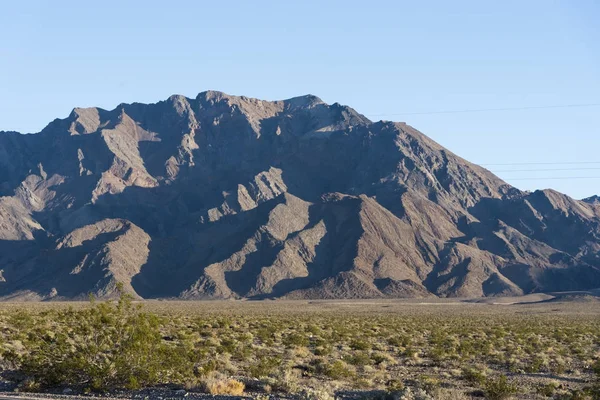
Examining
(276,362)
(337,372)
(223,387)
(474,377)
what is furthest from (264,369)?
(474,377)

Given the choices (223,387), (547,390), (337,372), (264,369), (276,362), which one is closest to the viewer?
(223,387)

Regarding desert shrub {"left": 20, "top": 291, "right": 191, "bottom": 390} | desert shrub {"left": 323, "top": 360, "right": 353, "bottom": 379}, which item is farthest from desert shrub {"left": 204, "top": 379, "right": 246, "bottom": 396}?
desert shrub {"left": 323, "top": 360, "right": 353, "bottom": 379}

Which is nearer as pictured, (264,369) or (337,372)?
(264,369)

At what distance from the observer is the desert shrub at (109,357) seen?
21812 mm

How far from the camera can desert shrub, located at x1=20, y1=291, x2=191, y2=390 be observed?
859 inches

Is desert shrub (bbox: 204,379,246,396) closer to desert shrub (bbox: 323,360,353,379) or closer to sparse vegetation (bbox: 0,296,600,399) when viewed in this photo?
sparse vegetation (bbox: 0,296,600,399)

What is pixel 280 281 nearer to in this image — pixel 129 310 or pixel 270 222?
pixel 270 222

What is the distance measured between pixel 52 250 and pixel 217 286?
45873 millimetres

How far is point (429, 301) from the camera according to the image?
13950 centimetres

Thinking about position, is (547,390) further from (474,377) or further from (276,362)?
(276,362)

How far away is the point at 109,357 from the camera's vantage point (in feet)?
73.8

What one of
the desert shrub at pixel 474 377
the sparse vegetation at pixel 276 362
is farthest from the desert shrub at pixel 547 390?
the desert shrub at pixel 474 377

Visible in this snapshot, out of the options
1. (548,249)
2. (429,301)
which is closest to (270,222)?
(429,301)

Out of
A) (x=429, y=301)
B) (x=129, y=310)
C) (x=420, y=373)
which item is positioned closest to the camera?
(x=129, y=310)
